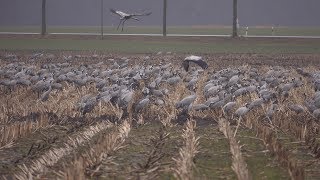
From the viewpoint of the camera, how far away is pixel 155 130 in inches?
467

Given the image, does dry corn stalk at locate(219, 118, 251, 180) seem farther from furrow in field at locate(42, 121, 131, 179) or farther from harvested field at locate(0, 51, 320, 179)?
furrow in field at locate(42, 121, 131, 179)

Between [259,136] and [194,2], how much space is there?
351ft

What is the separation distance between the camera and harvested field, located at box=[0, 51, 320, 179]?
27.7ft

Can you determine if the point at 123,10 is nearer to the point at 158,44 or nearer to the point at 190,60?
the point at 158,44

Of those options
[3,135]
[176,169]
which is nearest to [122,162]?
[176,169]

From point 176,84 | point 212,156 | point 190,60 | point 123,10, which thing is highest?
point 123,10

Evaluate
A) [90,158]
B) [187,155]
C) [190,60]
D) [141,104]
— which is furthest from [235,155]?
[190,60]

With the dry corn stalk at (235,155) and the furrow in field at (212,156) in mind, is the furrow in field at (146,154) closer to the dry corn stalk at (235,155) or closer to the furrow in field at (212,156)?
the furrow in field at (212,156)

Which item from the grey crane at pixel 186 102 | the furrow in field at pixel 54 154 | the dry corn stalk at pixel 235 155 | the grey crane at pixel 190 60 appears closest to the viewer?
the dry corn stalk at pixel 235 155

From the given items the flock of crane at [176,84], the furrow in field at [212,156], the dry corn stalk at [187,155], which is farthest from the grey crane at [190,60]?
the dry corn stalk at [187,155]

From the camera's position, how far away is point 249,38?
46375 mm

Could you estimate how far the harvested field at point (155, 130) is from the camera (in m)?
8.44

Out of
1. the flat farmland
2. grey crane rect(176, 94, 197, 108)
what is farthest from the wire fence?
grey crane rect(176, 94, 197, 108)

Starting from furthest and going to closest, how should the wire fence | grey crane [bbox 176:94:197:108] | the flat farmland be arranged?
the wire fence → the flat farmland → grey crane [bbox 176:94:197:108]
